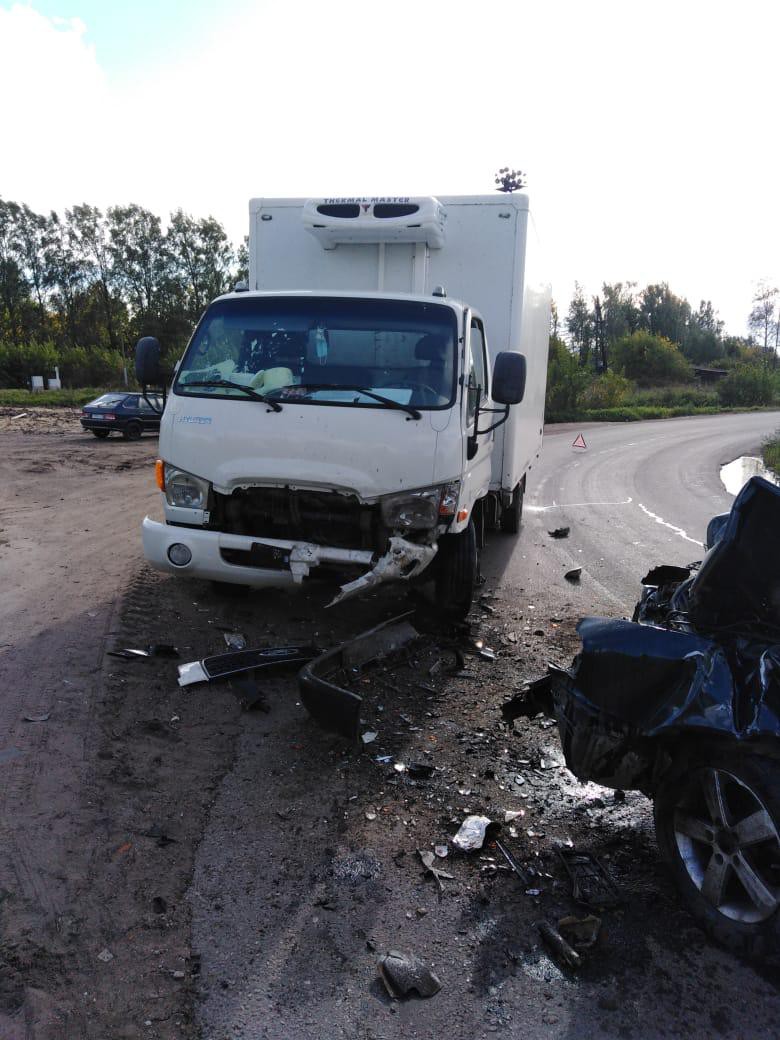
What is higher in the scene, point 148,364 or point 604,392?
point 148,364

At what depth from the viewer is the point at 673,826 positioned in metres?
2.96

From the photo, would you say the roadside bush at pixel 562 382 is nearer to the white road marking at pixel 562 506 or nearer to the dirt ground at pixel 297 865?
the white road marking at pixel 562 506

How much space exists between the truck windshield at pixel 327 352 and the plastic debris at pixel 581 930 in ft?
11.3

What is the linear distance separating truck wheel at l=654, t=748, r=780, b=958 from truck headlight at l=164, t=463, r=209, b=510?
3654mm

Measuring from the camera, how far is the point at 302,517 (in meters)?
5.32

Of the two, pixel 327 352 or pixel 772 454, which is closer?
pixel 327 352

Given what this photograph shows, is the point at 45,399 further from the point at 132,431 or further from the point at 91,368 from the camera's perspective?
the point at 132,431

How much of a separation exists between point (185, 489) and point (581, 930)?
388 centimetres

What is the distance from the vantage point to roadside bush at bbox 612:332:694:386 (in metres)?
67.1

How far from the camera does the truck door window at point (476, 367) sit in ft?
19.3

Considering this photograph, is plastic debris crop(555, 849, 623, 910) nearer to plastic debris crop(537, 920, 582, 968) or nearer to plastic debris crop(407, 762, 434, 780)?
plastic debris crop(537, 920, 582, 968)

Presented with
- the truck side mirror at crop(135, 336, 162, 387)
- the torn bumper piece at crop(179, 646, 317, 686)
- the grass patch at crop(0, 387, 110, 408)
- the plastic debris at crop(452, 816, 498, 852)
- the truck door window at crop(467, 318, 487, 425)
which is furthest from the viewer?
the grass patch at crop(0, 387, 110, 408)

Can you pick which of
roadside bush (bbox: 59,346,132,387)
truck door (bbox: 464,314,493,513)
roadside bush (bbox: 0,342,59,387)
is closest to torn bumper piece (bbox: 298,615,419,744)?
truck door (bbox: 464,314,493,513)

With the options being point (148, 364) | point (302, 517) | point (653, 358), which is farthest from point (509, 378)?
point (653, 358)
